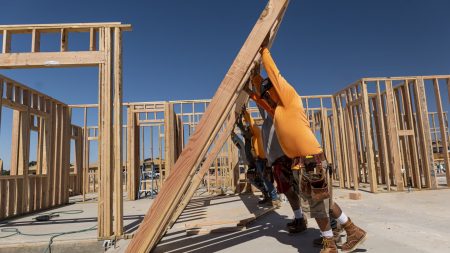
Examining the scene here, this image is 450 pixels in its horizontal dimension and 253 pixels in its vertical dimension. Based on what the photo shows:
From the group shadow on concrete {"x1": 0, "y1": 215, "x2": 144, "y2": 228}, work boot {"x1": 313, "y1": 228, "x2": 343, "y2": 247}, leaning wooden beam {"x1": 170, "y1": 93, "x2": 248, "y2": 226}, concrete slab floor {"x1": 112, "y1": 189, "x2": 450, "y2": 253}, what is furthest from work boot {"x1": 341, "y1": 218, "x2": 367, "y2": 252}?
shadow on concrete {"x1": 0, "y1": 215, "x2": 144, "y2": 228}

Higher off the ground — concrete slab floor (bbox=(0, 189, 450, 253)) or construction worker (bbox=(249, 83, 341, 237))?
construction worker (bbox=(249, 83, 341, 237))

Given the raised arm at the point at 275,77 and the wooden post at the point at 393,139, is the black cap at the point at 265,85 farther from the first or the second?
the wooden post at the point at 393,139

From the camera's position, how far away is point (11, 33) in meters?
4.48

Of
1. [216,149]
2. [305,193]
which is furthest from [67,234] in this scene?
[305,193]

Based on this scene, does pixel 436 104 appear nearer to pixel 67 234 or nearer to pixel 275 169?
pixel 275 169

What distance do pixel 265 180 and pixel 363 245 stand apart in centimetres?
343

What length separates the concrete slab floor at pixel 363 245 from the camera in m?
3.19

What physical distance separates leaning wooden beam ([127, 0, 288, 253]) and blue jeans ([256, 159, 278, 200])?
13.1 ft

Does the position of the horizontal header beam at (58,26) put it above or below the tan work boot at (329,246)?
above

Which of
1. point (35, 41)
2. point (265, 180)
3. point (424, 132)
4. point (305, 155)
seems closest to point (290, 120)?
point (305, 155)

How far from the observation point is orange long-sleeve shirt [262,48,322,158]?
287 cm

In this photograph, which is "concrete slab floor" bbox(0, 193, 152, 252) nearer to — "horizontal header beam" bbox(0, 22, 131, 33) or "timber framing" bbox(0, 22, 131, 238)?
"timber framing" bbox(0, 22, 131, 238)

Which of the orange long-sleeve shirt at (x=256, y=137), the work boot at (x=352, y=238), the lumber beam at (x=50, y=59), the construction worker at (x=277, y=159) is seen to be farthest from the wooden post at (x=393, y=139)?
the lumber beam at (x=50, y=59)

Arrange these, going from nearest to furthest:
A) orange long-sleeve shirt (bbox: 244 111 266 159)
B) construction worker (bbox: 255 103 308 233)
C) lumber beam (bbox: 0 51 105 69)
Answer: construction worker (bbox: 255 103 308 233)
lumber beam (bbox: 0 51 105 69)
orange long-sleeve shirt (bbox: 244 111 266 159)
